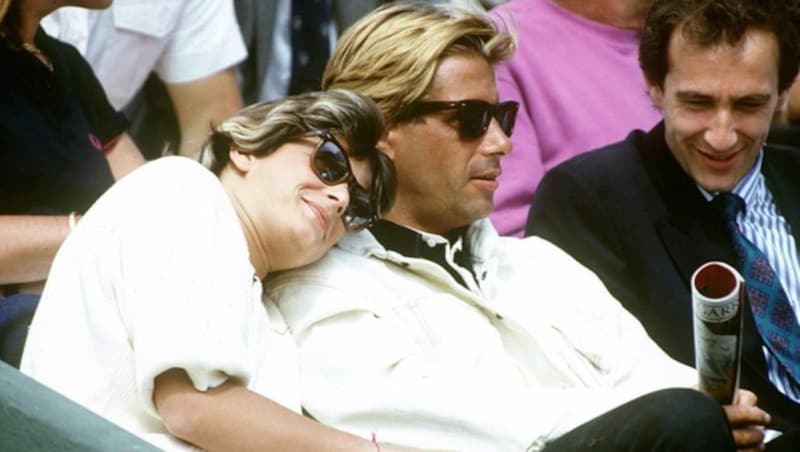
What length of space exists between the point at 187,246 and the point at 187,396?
233 mm

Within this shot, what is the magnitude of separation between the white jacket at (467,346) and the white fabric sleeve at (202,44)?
1.10 m

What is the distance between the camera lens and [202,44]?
420 centimetres

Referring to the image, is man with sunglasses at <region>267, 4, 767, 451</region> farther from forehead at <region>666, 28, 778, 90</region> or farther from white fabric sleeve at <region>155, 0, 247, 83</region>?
white fabric sleeve at <region>155, 0, 247, 83</region>

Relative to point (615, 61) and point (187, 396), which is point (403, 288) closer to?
point (187, 396)

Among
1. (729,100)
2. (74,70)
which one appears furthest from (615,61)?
(74,70)

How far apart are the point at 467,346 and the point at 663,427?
602mm

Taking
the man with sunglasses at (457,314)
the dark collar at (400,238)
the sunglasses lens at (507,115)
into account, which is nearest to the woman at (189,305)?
the man with sunglasses at (457,314)

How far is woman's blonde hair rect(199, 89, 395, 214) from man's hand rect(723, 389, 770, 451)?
0.72 metres

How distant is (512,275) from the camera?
11.0 feet

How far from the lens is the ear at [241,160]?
2.92 metres

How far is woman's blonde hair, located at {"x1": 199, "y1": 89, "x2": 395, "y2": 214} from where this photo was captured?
292 centimetres

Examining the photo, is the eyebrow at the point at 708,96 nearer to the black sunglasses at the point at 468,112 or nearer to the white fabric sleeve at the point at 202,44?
the black sunglasses at the point at 468,112

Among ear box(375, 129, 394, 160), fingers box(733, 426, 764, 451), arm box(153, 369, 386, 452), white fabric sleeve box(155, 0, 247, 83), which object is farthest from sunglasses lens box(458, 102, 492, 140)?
white fabric sleeve box(155, 0, 247, 83)

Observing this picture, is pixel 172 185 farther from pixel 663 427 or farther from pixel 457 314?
pixel 663 427
